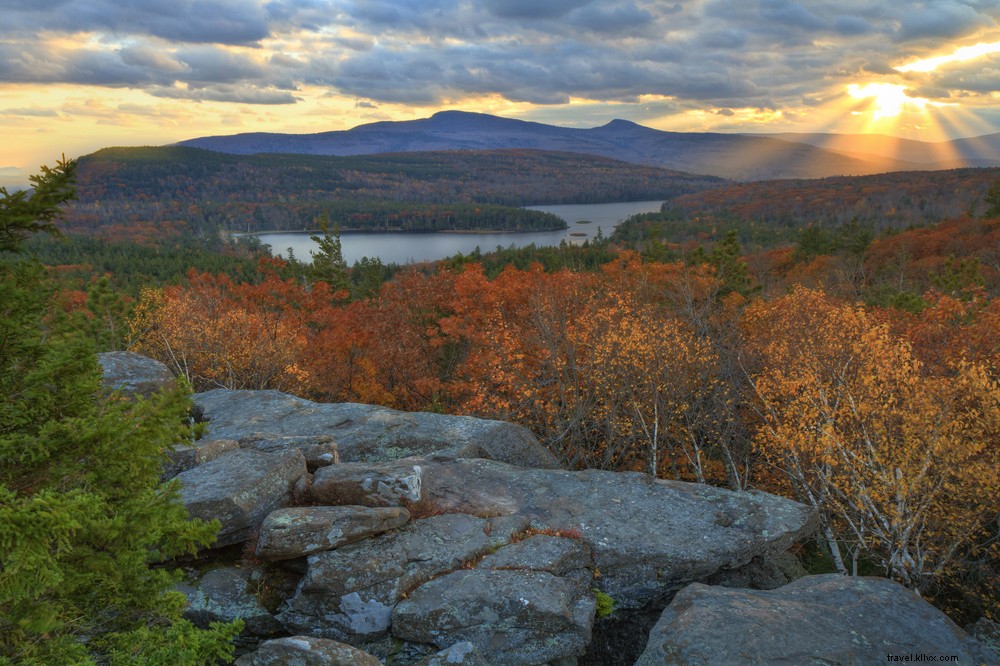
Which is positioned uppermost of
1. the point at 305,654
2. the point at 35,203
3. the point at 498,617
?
the point at 35,203

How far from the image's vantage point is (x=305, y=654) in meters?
10.2

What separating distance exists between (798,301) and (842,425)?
13.5m

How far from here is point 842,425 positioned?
2030cm

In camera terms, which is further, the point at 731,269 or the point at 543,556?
the point at 731,269

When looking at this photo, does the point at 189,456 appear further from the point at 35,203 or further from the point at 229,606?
the point at 35,203

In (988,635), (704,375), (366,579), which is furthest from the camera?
(704,375)

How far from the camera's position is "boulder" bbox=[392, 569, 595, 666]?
12062mm

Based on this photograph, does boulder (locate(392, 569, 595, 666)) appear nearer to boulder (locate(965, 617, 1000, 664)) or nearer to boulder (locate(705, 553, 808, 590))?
boulder (locate(705, 553, 808, 590))

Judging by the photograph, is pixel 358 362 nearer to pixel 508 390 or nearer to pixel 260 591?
pixel 508 390

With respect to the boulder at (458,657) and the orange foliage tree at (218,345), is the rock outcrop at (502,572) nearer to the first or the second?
the boulder at (458,657)

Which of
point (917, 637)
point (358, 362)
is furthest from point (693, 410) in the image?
point (358, 362)

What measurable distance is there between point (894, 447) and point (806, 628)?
29.0 ft

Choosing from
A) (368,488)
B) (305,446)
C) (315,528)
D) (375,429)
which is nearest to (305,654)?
(315,528)

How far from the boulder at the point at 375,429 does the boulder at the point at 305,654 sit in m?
8.41
